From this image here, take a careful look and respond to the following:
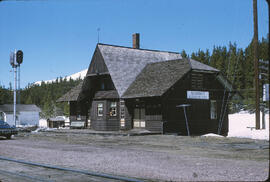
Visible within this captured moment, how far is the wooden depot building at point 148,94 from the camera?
26.4 metres

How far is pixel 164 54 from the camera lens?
35188mm

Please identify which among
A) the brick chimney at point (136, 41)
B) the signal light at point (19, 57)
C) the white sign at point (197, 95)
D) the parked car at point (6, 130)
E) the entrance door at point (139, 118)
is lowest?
the parked car at point (6, 130)

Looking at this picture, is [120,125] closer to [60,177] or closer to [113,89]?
[113,89]

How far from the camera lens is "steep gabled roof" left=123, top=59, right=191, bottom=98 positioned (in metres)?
26.0

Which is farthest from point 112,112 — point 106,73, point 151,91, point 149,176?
point 149,176

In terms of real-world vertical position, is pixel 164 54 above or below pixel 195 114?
above

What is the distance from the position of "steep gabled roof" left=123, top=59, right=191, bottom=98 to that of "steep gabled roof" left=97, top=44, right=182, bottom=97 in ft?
2.12

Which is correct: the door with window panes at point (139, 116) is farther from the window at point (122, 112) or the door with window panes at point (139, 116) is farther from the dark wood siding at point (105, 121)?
the dark wood siding at point (105, 121)

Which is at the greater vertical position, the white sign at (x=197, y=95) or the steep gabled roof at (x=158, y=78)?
the steep gabled roof at (x=158, y=78)

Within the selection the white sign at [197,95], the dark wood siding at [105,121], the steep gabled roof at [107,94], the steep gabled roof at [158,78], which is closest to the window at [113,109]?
the dark wood siding at [105,121]

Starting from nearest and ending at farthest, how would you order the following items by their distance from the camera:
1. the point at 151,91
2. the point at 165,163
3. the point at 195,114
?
1. the point at 165,163
2. the point at 151,91
3. the point at 195,114

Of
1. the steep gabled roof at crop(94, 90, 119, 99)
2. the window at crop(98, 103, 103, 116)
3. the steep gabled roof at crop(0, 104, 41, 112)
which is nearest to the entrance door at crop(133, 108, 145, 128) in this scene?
the steep gabled roof at crop(94, 90, 119, 99)

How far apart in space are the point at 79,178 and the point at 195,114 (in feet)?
67.4

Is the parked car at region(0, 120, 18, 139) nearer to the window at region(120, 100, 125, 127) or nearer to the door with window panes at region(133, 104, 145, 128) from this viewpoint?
the window at region(120, 100, 125, 127)
